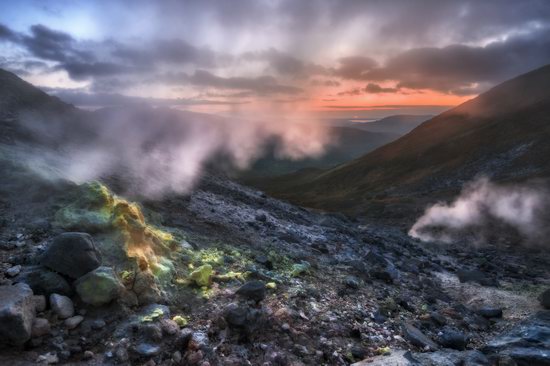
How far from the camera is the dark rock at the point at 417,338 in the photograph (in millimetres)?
10266

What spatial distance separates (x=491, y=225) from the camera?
3538 centimetres

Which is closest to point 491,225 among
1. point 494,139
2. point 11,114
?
point 11,114

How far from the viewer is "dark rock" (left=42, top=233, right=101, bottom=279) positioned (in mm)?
8805

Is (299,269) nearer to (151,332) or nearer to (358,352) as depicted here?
(358,352)

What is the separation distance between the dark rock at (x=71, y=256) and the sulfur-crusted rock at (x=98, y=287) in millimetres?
253

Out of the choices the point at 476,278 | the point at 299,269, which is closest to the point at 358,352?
the point at 299,269

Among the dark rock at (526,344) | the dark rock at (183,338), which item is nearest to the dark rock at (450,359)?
the dark rock at (526,344)

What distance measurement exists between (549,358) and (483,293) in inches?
340

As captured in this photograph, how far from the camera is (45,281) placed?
847 cm

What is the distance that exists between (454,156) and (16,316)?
287ft

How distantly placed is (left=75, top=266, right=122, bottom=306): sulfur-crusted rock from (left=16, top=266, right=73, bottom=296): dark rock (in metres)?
0.28

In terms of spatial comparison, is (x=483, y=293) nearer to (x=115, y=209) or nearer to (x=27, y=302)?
(x=115, y=209)

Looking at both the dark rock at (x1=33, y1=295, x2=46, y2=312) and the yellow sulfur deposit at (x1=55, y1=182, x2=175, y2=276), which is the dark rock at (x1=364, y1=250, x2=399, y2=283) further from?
the dark rock at (x1=33, y1=295, x2=46, y2=312)

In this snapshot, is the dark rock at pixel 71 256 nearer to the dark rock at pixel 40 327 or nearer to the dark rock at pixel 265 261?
the dark rock at pixel 40 327
